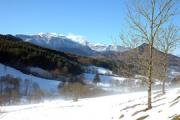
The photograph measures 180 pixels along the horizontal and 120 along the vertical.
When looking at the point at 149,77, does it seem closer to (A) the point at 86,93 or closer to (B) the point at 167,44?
(B) the point at 167,44

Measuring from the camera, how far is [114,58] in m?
34.8

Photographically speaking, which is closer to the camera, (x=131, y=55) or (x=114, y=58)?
(x=131, y=55)

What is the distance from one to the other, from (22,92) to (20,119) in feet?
482

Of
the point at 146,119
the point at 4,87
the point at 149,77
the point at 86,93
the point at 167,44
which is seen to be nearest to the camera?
the point at 146,119

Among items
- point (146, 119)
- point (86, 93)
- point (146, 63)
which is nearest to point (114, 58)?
point (146, 63)

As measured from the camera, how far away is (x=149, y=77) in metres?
29.8

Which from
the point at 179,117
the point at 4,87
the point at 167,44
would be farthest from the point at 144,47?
the point at 4,87

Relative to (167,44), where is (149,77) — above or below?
below

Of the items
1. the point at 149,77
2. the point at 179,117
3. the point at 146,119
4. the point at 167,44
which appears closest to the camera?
the point at 179,117

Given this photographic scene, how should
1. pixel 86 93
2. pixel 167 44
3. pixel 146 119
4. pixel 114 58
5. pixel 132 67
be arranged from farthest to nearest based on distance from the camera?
pixel 86 93 < pixel 167 44 < pixel 114 58 < pixel 132 67 < pixel 146 119

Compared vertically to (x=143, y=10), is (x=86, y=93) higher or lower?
lower

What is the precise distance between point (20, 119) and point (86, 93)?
100457mm

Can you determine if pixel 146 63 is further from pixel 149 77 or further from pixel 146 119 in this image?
pixel 146 119

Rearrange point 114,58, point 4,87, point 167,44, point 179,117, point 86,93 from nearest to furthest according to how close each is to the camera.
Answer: point 179,117 → point 114,58 → point 167,44 → point 86,93 → point 4,87
